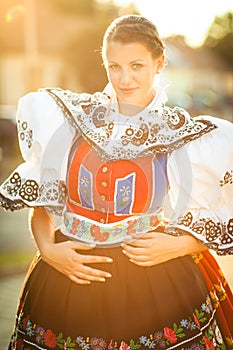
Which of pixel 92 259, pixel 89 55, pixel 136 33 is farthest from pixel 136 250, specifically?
pixel 89 55

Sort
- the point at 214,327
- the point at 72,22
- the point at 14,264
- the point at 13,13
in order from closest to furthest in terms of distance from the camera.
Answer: the point at 214,327
the point at 14,264
the point at 13,13
the point at 72,22

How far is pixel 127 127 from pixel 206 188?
368 millimetres

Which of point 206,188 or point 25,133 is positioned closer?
point 206,188

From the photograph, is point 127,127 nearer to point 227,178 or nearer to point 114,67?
point 114,67

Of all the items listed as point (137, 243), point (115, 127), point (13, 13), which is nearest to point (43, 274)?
→ point (137, 243)

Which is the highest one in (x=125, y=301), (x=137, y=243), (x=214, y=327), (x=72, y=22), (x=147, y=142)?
(x=147, y=142)

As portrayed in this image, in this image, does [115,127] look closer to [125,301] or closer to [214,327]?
[125,301]

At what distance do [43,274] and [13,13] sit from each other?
908 inches

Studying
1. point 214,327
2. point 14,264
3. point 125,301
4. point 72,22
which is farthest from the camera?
point 72,22

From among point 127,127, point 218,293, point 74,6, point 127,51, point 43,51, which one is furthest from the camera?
point 74,6

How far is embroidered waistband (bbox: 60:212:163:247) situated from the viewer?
277cm

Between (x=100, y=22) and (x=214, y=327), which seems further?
(x=100, y=22)

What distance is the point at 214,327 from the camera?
291 cm

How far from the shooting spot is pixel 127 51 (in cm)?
270
